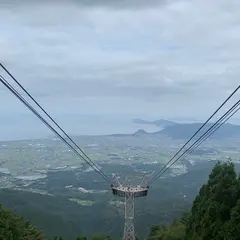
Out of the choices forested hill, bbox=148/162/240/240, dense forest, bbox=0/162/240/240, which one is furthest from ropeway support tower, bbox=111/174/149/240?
forested hill, bbox=148/162/240/240

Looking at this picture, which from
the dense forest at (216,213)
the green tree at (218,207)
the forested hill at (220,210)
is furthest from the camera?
the green tree at (218,207)

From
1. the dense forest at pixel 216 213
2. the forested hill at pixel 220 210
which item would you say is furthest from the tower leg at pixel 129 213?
the forested hill at pixel 220 210

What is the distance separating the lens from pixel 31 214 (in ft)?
189

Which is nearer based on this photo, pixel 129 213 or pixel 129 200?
pixel 129 200

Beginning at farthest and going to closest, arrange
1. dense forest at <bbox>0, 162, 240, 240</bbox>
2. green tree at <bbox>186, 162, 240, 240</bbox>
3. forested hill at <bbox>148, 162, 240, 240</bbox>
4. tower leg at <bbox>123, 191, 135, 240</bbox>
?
tower leg at <bbox>123, 191, 135, 240</bbox> < green tree at <bbox>186, 162, 240, 240</bbox> < dense forest at <bbox>0, 162, 240, 240</bbox> < forested hill at <bbox>148, 162, 240, 240</bbox>

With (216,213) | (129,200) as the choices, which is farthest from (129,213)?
(216,213)

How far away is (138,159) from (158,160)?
731 centimetres

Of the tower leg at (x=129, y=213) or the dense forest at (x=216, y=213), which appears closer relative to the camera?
the dense forest at (x=216, y=213)

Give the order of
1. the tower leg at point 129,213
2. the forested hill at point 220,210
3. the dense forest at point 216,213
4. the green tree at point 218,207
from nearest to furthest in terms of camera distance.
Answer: the forested hill at point 220,210, the dense forest at point 216,213, the green tree at point 218,207, the tower leg at point 129,213

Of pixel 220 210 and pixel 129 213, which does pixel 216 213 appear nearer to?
pixel 220 210

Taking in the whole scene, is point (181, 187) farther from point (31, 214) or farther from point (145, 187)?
point (145, 187)

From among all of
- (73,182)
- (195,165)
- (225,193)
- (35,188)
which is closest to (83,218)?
(35,188)

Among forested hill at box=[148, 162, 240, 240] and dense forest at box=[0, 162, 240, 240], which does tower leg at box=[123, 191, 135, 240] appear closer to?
dense forest at box=[0, 162, 240, 240]

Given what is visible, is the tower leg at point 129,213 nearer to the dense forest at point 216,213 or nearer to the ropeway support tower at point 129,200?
the ropeway support tower at point 129,200
